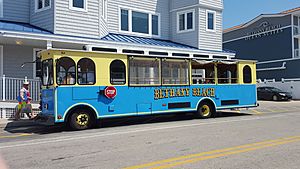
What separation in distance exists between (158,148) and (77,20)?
10926 mm

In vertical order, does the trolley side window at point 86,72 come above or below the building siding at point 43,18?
below

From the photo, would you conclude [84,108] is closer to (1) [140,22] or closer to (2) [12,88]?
(2) [12,88]

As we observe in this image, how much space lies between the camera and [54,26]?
15.7 m

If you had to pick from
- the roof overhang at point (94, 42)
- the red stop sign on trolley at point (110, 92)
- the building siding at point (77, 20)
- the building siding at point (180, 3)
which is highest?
the building siding at point (180, 3)

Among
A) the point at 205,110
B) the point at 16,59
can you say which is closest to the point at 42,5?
the point at 16,59

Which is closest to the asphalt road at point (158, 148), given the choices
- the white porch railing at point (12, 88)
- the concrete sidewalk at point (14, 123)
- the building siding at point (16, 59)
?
the concrete sidewalk at point (14, 123)

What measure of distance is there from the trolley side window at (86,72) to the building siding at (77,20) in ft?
17.6

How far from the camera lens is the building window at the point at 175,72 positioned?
13.3m

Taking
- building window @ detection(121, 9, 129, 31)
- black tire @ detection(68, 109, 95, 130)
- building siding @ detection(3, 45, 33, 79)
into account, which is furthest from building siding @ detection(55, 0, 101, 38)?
black tire @ detection(68, 109, 95, 130)

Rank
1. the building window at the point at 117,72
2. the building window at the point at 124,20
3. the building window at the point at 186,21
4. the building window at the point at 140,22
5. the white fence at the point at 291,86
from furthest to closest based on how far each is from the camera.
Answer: the white fence at the point at 291,86, the building window at the point at 186,21, the building window at the point at 140,22, the building window at the point at 124,20, the building window at the point at 117,72

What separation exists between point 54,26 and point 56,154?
10.1 metres

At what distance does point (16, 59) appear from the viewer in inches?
638

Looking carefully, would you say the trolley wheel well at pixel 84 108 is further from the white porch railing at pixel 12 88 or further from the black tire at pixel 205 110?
the black tire at pixel 205 110

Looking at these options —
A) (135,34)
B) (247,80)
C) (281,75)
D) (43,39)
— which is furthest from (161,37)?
(281,75)
